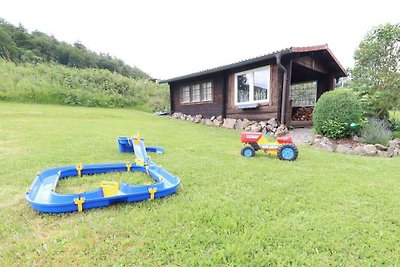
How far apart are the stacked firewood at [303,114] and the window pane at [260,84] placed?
2520mm

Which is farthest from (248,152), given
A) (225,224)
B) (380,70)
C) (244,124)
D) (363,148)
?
(380,70)

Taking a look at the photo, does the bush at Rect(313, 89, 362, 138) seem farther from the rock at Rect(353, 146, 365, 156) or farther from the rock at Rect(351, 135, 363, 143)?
the rock at Rect(353, 146, 365, 156)

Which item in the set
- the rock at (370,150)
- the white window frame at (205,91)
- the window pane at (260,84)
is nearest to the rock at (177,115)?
the white window frame at (205,91)

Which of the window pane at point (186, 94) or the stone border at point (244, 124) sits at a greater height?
the window pane at point (186, 94)

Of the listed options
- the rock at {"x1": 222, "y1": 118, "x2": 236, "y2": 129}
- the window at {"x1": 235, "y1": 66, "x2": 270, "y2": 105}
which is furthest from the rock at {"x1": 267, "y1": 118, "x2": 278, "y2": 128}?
the rock at {"x1": 222, "y1": 118, "x2": 236, "y2": 129}

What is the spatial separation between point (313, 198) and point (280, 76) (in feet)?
21.2

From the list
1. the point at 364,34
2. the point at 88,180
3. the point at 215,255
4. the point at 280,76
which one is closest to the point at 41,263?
the point at 215,255

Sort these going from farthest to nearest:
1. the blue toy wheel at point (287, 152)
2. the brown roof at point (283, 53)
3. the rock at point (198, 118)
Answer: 1. the rock at point (198, 118)
2. the brown roof at point (283, 53)
3. the blue toy wheel at point (287, 152)

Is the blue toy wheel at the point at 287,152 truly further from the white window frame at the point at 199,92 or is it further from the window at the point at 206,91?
the window at the point at 206,91

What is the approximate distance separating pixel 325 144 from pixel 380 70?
5175mm

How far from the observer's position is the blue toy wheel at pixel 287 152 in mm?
4207

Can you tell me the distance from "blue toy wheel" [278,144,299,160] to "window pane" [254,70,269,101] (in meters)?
4.93

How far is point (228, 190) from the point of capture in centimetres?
263

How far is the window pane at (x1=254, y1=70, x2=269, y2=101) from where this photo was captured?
8.82m
